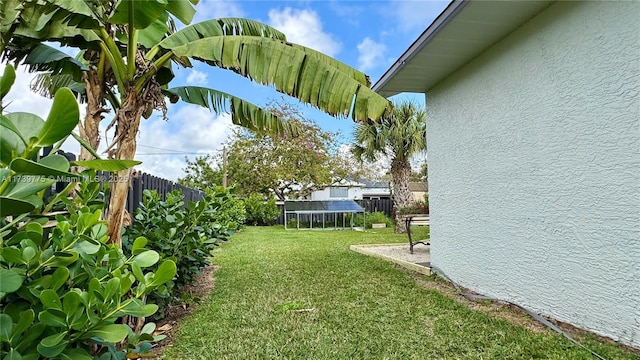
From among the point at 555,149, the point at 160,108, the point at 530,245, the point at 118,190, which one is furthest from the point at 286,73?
the point at 530,245

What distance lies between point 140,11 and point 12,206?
1.82 meters

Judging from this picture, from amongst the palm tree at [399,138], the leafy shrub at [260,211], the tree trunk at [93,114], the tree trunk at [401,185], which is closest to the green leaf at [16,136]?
the tree trunk at [93,114]

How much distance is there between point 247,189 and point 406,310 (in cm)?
2028

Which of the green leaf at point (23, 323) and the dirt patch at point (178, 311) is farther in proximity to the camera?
the dirt patch at point (178, 311)

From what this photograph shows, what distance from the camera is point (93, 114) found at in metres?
3.10

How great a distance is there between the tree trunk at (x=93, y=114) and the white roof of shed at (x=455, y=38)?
342 cm

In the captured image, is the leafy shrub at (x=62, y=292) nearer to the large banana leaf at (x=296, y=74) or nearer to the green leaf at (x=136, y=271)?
the green leaf at (x=136, y=271)

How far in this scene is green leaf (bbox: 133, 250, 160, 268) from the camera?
1.57m

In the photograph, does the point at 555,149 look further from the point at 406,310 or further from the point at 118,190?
the point at 118,190

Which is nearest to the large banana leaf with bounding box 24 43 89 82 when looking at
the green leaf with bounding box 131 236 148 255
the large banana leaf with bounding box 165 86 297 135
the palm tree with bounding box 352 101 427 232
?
the large banana leaf with bounding box 165 86 297 135

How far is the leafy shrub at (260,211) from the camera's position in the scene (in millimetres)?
19438

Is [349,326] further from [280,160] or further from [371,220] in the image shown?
[280,160]

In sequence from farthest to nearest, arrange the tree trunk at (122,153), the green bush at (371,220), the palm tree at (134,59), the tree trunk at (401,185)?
1. the green bush at (371,220)
2. the tree trunk at (401,185)
3. the palm tree at (134,59)
4. the tree trunk at (122,153)

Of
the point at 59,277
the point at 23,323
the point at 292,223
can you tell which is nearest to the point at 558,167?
the point at 59,277
